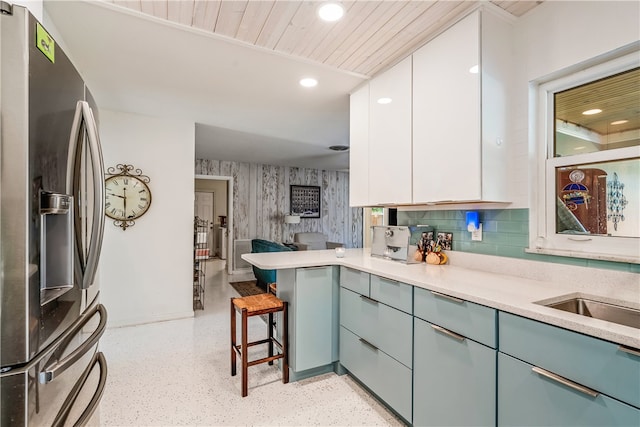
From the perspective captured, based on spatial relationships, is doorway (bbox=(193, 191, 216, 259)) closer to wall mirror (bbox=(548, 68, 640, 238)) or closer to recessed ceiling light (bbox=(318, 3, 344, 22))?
recessed ceiling light (bbox=(318, 3, 344, 22))

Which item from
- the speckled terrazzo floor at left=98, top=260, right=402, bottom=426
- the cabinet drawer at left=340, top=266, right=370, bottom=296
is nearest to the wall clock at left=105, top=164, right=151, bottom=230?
the speckled terrazzo floor at left=98, top=260, right=402, bottom=426

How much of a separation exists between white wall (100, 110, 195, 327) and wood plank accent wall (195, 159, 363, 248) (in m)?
2.80

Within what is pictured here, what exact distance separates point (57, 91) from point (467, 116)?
189 centimetres

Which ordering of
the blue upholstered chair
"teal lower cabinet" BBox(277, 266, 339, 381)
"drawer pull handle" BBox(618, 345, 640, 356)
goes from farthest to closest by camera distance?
the blue upholstered chair
"teal lower cabinet" BBox(277, 266, 339, 381)
"drawer pull handle" BBox(618, 345, 640, 356)

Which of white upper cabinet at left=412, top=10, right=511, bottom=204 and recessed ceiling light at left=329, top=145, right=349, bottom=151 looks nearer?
white upper cabinet at left=412, top=10, right=511, bottom=204

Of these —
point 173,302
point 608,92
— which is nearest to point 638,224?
point 608,92

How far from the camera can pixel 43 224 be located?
82 cm

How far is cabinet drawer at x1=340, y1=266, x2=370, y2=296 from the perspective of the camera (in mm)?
2067

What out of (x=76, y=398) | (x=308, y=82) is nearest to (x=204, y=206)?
(x=308, y=82)

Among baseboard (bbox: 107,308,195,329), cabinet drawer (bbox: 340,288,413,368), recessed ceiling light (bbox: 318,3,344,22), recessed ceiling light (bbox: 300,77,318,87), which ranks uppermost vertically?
recessed ceiling light (bbox: 318,3,344,22)

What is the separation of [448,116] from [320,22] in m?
0.98

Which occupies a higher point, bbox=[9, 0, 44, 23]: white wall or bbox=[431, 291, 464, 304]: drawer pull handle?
bbox=[9, 0, 44, 23]: white wall

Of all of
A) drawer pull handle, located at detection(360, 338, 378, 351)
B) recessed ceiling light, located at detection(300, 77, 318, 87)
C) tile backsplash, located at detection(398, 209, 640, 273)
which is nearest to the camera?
tile backsplash, located at detection(398, 209, 640, 273)

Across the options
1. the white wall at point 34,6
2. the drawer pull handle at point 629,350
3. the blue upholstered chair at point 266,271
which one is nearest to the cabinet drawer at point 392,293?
the drawer pull handle at point 629,350
